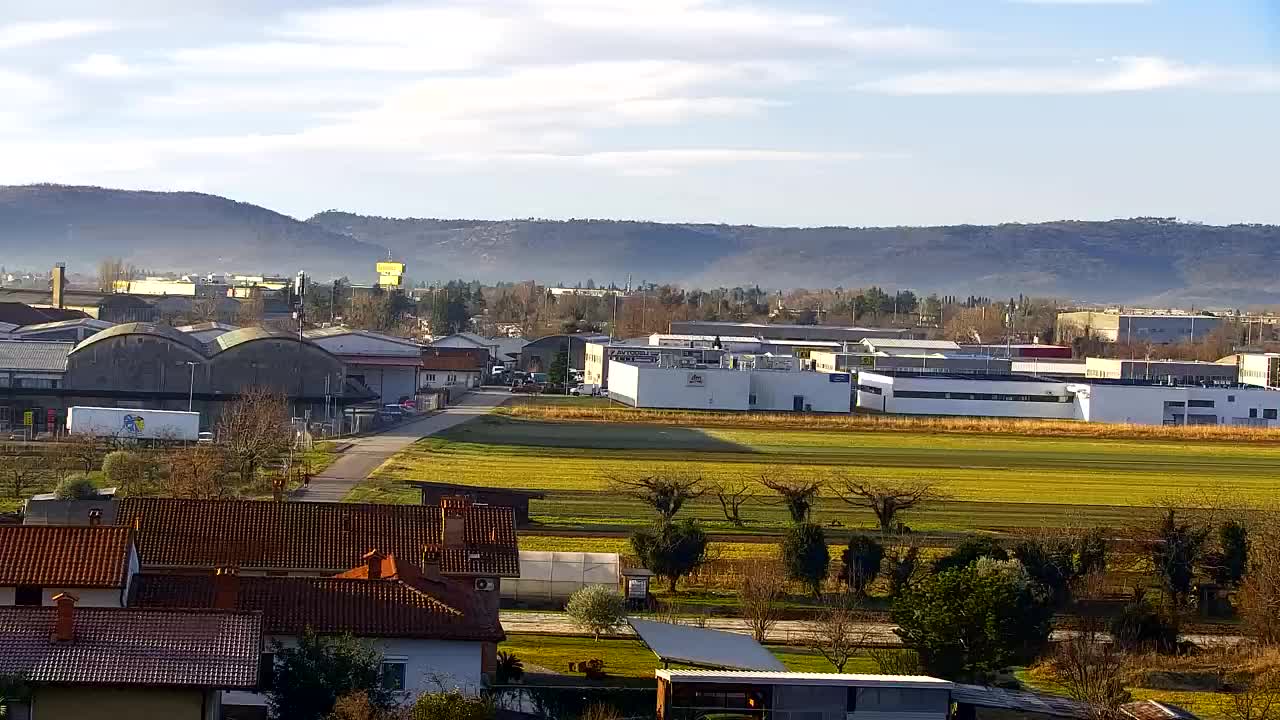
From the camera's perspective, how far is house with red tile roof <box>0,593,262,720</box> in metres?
14.4

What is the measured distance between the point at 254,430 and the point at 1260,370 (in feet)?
184

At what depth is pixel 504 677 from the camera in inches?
742

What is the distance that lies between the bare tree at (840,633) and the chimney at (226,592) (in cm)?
677

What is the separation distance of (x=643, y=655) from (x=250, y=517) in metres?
5.26

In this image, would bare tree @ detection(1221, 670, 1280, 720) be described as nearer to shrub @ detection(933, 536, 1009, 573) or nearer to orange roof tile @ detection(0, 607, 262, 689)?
shrub @ detection(933, 536, 1009, 573)

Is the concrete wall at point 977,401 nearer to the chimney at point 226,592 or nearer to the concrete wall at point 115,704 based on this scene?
the chimney at point 226,592

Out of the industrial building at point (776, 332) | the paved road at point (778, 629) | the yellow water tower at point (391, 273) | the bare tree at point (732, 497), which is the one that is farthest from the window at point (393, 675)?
the yellow water tower at point (391, 273)

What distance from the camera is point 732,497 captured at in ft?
117

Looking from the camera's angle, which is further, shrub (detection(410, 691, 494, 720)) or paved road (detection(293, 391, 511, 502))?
paved road (detection(293, 391, 511, 502))

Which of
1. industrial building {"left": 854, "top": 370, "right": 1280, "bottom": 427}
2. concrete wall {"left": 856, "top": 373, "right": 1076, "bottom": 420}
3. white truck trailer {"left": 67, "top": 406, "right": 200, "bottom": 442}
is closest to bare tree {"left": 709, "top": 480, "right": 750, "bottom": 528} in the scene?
white truck trailer {"left": 67, "top": 406, "right": 200, "bottom": 442}

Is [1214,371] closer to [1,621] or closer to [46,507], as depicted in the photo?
[46,507]

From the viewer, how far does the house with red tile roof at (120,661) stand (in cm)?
1442

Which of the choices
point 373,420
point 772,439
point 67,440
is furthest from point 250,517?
point 772,439

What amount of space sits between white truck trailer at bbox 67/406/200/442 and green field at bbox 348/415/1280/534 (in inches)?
226
